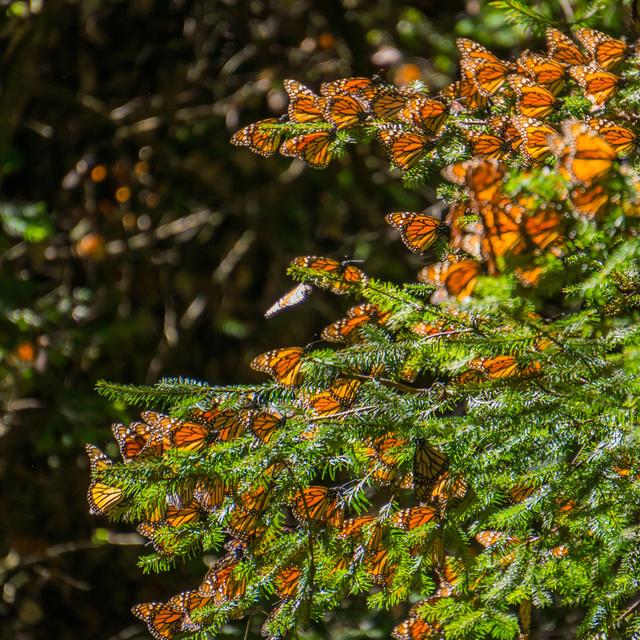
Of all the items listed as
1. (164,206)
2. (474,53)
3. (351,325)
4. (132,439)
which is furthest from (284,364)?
(164,206)

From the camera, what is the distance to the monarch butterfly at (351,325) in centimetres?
111

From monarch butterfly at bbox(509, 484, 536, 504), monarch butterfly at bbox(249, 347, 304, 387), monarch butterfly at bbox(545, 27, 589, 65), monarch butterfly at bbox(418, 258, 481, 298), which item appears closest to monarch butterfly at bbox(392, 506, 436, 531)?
monarch butterfly at bbox(509, 484, 536, 504)

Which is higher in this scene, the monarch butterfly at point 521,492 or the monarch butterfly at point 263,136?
the monarch butterfly at point 263,136

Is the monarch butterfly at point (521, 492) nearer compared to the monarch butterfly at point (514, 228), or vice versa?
the monarch butterfly at point (514, 228)

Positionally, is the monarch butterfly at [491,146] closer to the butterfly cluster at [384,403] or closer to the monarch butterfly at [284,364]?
the butterfly cluster at [384,403]

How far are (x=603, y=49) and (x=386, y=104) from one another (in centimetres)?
31

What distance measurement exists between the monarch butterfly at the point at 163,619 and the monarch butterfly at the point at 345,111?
0.68 m

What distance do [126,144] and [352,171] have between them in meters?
0.99

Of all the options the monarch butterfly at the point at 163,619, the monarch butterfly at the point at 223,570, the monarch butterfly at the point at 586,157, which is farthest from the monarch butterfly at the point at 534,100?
the monarch butterfly at the point at 163,619

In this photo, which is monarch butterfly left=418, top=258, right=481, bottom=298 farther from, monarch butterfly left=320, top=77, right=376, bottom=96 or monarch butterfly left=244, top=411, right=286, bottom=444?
monarch butterfly left=320, top=77, right=376, bottom=96

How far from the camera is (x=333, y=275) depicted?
0.96 metres

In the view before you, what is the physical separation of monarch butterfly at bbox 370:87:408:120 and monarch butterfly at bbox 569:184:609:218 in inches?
18.0

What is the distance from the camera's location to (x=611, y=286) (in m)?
0.92

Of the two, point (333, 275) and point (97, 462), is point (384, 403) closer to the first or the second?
point (333, 275)
